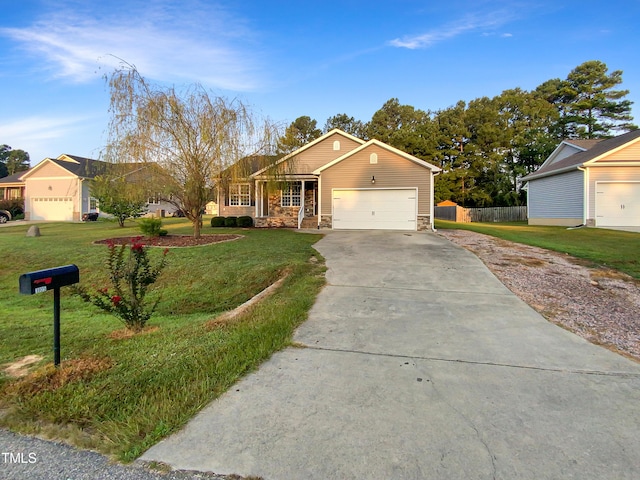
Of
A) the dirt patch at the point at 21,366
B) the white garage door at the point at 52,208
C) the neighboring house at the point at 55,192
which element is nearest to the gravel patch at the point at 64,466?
the dirt patch at the point at 21,366

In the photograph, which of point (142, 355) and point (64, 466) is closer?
point (64, 466)

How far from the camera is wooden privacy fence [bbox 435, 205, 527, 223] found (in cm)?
3206

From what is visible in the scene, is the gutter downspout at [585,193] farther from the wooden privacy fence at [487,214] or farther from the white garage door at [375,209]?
the wooden privacy fence at [487,214]

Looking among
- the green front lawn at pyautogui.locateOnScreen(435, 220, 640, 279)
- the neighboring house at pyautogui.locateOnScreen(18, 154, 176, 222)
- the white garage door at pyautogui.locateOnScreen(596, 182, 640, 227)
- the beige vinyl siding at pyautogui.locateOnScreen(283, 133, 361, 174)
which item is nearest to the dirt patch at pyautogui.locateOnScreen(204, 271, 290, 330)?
the green front lawn at pyautogui.locateOnScreen(435, 220, 640, 279)

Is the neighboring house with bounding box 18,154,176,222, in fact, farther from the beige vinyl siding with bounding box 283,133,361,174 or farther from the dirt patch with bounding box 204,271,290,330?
the dirt patch with bounding box 204,271,290,330

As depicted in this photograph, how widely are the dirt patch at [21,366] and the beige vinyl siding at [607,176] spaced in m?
22.4

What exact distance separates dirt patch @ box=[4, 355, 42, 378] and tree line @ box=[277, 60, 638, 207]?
123ft

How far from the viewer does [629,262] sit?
9180 millimetres

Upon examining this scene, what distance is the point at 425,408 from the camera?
109 inches

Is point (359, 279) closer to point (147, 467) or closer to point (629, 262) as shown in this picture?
point (147, 467)

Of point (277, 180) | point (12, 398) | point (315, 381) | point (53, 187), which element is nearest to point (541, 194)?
point (277, 180)

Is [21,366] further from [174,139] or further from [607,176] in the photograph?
[607,176]

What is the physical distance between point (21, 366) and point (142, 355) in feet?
3.90

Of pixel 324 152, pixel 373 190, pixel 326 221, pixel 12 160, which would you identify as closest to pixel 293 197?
pixel 324 152
